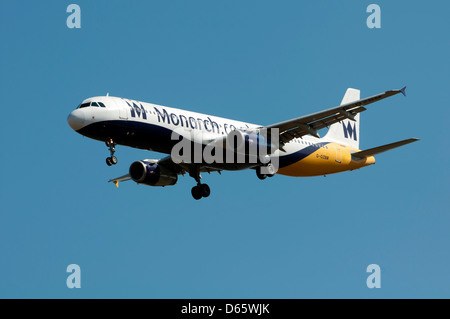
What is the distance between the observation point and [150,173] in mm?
47375

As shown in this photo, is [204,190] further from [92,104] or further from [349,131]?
[349,131]

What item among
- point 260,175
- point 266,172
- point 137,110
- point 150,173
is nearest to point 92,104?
point 137,110

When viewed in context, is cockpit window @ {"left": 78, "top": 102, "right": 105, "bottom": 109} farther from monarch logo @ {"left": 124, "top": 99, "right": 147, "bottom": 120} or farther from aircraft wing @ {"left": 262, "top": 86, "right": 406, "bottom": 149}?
aircraft wing @ {"left": 262, "top": 86, "right": 406, "bottom": 149}

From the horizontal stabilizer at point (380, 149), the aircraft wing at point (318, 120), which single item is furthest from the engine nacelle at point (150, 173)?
the horizontal stabilizer at point (380, 149)

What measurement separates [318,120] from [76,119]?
→ 13.6 m

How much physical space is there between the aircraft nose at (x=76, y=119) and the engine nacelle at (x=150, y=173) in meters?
7.32

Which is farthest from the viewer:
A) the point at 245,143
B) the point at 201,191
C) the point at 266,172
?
the point at 201,191

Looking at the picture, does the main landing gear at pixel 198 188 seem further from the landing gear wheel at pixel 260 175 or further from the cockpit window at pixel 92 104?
the cockpit window at pixel 92 104

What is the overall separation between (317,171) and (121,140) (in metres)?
14.6

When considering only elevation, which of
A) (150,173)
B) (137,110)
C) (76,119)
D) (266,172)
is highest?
(137,110)

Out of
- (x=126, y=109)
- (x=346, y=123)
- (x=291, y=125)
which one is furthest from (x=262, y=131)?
(x=346, y=123)

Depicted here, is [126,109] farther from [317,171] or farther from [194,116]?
[317,171]

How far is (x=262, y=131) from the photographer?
144ft

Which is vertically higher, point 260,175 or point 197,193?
point 260,175
